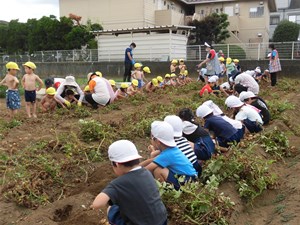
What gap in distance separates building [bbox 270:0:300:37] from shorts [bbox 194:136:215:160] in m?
50.6

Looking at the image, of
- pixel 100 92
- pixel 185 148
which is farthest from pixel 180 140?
pixel 100 92

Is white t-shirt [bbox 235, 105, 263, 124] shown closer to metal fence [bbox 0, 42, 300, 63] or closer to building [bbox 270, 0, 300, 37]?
metal fence [bbox 0, 42, 300, 63]

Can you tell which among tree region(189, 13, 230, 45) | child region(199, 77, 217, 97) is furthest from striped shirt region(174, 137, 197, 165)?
tree region(189, 13, 230, 45)

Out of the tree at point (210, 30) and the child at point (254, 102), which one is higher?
Answer: the tree at point (210, 30)

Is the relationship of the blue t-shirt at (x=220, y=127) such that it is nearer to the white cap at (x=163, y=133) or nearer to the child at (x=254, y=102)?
the child at (x=254, y=102)

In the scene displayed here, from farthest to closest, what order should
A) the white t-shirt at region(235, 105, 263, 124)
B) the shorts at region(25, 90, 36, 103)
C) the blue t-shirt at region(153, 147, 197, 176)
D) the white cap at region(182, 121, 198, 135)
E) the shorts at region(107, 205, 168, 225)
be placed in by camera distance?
the shorts at region(25, 90, 36, 103) < the white t-shirt at region(235, 105, 263, 124) < the white cap at region(182, 121, 198, 135) < the blue t-shirt at region(153, 147, 197, 176) < the shorts at region(107, 205, 168, 225)

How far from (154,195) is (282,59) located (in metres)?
18.1

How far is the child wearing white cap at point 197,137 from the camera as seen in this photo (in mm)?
4865

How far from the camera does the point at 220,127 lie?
5637 mm

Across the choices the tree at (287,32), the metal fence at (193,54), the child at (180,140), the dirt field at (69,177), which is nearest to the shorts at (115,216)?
the dirt field at (69,177)

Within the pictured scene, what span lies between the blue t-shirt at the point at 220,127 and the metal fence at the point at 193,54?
49.3 ft

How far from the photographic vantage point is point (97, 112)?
914 cm

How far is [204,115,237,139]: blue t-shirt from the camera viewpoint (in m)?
5.64

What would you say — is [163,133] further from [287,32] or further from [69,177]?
[287,32]
